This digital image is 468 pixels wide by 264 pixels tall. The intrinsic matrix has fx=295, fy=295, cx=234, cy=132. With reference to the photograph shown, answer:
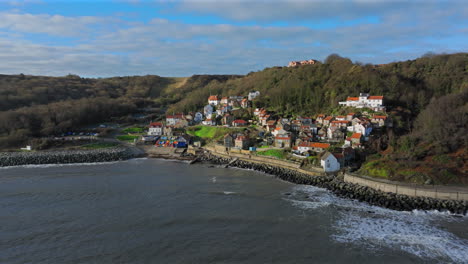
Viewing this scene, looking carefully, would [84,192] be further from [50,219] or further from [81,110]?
[81,110]

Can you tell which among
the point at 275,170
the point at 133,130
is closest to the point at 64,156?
the point at 133,130

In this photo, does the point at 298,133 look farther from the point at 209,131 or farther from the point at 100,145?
the point at 100,145

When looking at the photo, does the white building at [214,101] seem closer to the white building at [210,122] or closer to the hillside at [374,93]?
the hillside at [374,93]

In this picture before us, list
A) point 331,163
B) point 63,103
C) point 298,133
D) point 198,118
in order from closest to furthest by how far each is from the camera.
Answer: point 331,163
point 298,133
point 198,118
point 63,103

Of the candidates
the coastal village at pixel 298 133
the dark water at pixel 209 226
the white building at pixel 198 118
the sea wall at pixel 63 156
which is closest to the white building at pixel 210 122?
the coastal village at pixel 298 133

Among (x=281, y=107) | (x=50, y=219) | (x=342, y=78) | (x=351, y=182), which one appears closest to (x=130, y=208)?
(x=50, y=219)
